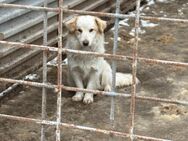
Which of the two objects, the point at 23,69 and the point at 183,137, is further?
the point at 23,69

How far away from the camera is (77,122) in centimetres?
495

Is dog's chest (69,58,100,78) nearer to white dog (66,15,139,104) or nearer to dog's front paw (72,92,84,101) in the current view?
white dog (66,15,139,104)

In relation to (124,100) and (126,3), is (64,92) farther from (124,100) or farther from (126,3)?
(126,3)

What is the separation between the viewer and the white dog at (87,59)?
209 inches

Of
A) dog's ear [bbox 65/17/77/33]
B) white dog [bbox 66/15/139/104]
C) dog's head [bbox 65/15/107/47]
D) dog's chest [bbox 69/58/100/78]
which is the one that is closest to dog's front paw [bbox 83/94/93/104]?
white dog [bbox 66/15/139/104]

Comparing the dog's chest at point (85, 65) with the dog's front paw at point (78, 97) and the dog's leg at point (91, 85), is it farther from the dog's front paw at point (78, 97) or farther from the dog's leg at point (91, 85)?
the dog's front paw at point (78, 97)

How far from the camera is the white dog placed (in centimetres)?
531

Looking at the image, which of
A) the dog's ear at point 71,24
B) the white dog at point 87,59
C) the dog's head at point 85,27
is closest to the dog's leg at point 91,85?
the white dog at point 87,59

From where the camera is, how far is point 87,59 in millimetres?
5504

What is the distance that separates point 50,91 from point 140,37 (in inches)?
92.2

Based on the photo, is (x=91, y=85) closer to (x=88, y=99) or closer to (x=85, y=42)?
(x=88, y=99)

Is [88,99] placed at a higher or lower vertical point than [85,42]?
lower

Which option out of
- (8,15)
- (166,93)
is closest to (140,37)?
(166,93)

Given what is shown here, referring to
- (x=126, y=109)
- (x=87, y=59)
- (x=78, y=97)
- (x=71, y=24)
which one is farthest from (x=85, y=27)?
(x=126, y=109)
